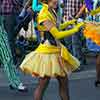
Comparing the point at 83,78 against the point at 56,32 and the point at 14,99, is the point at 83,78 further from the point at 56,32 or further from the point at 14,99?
the point at 56,32

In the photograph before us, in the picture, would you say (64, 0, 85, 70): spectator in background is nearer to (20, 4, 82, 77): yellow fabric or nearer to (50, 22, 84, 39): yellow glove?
(20, 4, 82, 77): yellow fabric

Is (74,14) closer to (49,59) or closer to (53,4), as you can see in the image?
(53,4)

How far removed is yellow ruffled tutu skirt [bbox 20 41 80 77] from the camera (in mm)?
6609

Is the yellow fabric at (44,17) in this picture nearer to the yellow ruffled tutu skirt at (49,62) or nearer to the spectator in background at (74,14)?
the yellow ruffled tutu skirt at (49,62)

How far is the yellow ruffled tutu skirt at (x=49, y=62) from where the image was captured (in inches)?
260

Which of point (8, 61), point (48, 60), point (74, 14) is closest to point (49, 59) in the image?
point (48, 60)

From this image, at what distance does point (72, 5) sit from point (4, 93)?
3.73 metres

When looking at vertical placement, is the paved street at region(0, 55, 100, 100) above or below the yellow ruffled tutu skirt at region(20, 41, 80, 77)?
below

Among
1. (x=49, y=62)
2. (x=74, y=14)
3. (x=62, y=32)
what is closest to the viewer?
(x=62, y=32)

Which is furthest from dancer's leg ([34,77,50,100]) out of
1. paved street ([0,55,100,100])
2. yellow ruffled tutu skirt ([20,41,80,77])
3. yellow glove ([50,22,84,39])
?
paved street ([0,55,100,100])

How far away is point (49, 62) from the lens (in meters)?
6.62

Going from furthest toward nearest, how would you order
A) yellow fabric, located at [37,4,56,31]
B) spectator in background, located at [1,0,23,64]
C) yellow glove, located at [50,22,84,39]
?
1. spectator in background, located at [1,0,23,64]
2. yellow fabric, located at [37,4,56,31]
3. yellow glove, located at [50,22,84,39]

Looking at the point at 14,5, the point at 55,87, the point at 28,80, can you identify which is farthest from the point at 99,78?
the point at 14,5

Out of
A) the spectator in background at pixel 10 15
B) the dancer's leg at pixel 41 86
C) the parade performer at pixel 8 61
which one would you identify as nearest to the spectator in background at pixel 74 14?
the spectator in background at pixel 10 15
